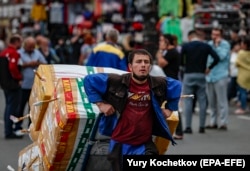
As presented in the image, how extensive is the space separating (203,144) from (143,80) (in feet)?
22.9

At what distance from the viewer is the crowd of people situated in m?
10.1

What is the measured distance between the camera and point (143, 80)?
33.4 feet

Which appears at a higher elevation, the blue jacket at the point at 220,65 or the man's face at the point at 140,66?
the man's face at the point at 140,66

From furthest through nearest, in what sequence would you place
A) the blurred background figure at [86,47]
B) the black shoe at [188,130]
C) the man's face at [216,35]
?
1. the blurred background figure at [86,47]
2. the man's face at [216,35]
3. the black shoe at [188,130]

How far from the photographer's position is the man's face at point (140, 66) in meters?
10.1

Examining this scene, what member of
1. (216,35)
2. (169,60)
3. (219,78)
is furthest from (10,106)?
(216,35)

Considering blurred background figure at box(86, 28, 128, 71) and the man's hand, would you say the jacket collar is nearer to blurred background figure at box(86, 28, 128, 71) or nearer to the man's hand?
the man's hand

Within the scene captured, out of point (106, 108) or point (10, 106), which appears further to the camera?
point (10, 106)

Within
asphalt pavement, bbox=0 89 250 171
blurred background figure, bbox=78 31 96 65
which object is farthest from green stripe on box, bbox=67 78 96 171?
blurred background figure, bbox=78 31 96 65

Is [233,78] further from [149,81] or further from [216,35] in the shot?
[149,81]

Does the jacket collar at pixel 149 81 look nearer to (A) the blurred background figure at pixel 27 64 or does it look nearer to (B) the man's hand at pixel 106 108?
(B) the man's hand at pixel 106 108

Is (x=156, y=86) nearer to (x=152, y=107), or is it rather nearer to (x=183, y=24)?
(x=152, y=107)

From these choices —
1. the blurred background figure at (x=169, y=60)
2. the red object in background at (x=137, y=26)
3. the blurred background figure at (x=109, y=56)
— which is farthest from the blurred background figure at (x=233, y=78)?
the blurred background figure at (x=109, y=56)

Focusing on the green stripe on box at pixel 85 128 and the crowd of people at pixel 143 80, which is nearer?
the crowd of people at pixel 143 80
